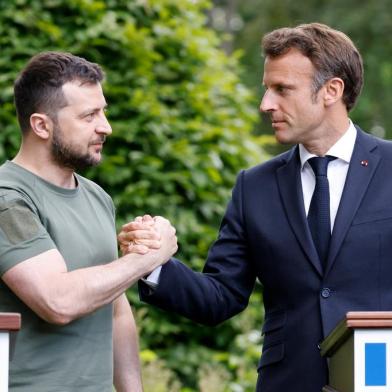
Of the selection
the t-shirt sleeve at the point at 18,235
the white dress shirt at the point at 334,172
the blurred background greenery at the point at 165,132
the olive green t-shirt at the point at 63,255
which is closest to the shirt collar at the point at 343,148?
the white dress shirt at the point at 334,172

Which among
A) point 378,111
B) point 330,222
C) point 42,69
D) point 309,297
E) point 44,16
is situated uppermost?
point 378,111

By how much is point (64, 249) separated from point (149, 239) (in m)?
0.38

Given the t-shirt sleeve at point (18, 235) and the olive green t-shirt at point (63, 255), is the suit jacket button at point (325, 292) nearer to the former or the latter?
the olive green t-shirt at point (63, 255)

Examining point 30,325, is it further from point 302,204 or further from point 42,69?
point 302,204

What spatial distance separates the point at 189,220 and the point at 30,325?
2.97 meters

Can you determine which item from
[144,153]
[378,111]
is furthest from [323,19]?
[144,153]

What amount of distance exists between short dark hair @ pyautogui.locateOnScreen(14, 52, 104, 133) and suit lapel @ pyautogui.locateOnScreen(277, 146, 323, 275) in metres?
0.87

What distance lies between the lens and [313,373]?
13.3 feet

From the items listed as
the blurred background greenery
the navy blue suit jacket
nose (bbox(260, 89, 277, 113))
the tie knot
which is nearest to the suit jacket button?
the navy blue suit jacket

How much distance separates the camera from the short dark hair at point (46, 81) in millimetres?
3865

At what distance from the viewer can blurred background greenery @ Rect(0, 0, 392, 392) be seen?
643 centimetres

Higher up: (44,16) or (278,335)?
(44,16)

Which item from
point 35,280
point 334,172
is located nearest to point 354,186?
point 334,172

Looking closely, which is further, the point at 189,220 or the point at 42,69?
the point at 189,220
